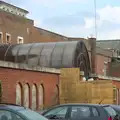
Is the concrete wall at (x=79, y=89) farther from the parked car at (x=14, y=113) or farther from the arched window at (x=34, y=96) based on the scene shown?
the parked car at (x=14, y=113)

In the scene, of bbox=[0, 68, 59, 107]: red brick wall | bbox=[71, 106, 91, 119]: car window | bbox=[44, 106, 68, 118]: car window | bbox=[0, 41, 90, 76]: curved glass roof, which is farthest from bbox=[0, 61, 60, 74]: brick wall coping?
bbox=[71, 106, 91, 119]: car window

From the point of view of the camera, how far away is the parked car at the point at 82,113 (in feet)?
57.8

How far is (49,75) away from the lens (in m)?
37.5

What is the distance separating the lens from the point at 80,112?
17891 mm

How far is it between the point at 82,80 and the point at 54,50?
544 cm

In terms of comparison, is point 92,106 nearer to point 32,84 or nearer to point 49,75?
point 32,84

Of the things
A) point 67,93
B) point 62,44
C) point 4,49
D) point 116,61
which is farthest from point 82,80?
point 116,61

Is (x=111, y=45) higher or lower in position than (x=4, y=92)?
higher

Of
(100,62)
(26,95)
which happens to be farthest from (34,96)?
(100,62)

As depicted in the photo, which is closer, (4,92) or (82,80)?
(4,92)

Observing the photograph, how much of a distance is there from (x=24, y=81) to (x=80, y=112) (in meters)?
15.9

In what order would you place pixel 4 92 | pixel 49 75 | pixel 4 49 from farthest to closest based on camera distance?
1. pixel 4 49
2. pixel 49 75
3. pixel 4 92

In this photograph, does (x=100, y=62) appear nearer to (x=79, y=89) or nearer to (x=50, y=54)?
(x=50, y=54)

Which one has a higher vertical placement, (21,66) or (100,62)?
(100,62)
